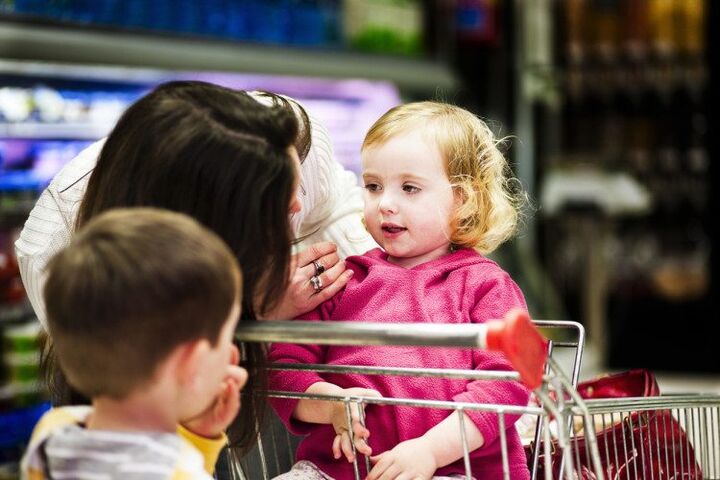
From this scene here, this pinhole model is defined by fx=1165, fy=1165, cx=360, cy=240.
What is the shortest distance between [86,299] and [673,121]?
6.27 m

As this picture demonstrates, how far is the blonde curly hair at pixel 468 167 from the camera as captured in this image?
6.70 ft

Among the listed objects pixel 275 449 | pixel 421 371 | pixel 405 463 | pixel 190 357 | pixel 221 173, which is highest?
pixel 221 173

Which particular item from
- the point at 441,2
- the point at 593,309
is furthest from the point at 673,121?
the point at 441,2

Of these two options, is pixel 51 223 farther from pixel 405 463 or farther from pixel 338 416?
pixel 405 463

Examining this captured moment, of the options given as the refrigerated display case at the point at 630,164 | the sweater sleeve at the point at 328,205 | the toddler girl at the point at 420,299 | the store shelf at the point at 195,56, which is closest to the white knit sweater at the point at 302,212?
the sweater sleeve at the point at 328,205

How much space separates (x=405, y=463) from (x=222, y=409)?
38cm

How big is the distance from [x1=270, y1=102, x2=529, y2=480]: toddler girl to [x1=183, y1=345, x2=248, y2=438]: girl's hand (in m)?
0.31

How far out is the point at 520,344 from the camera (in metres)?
1.39

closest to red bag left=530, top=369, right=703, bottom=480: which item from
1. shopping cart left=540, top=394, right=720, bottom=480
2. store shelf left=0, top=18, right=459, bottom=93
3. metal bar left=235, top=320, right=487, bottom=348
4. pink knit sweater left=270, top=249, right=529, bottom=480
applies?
shopping cart left=540, top=394, right=720, bottom=480

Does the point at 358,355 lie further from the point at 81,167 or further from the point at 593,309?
the point at 593,309

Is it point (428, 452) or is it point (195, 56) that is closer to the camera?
point (428, 452)

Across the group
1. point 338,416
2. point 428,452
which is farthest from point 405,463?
point 338,416

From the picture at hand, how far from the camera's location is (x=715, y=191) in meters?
6.47

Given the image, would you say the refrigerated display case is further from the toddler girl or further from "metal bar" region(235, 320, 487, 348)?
"metal bar" region(235, 320, 487, 348)
